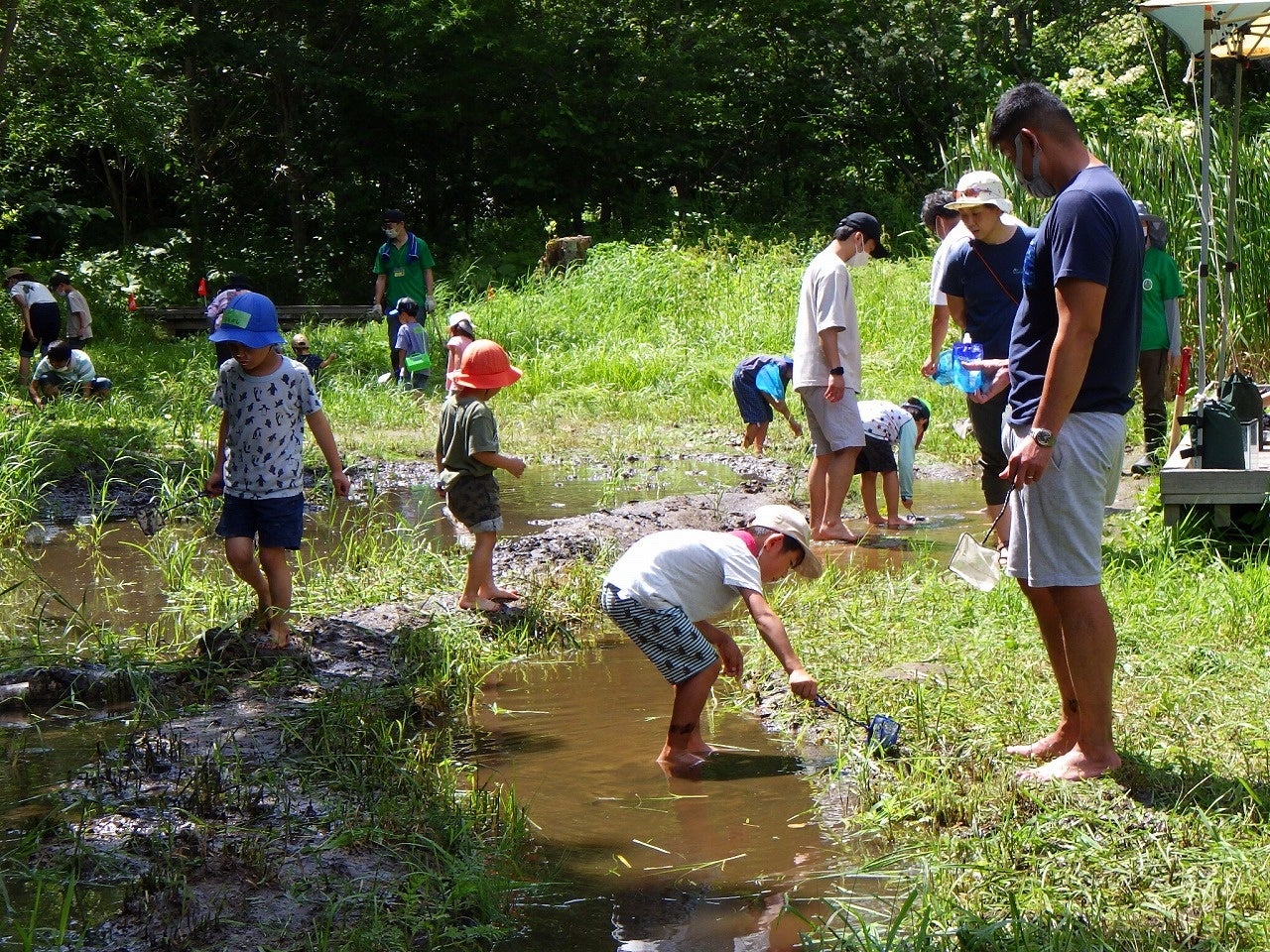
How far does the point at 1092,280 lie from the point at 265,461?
352 centimetres

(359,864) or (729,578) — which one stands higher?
(729,578)

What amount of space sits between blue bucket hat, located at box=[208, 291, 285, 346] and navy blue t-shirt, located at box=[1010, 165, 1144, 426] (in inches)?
122

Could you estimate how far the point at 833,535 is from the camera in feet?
25.7

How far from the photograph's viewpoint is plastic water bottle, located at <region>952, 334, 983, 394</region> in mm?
6270

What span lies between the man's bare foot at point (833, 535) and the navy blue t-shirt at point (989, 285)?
166 centimetres

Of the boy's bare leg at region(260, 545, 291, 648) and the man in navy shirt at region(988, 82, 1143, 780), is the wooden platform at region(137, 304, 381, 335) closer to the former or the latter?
the boy's bare leg at region(260, 545, 291, 648)

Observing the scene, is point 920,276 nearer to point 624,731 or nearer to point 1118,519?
point 1118,519

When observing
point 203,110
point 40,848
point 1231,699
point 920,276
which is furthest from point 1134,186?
point 203,110

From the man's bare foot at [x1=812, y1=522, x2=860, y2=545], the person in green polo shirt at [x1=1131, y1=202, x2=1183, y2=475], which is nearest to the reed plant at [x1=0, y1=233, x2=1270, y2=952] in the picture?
the man's bare foot at [x1=812, y1=522, x2=860, y2=545]

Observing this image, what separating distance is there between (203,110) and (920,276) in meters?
16.1

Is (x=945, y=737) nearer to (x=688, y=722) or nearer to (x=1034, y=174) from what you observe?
(x=688, y=722)

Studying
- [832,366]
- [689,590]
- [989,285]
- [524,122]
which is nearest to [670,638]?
[689,590]

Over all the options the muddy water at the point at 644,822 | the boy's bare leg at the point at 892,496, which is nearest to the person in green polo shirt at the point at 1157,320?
the boy's bare leg at the point at 892,496

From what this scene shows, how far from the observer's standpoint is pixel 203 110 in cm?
2686
